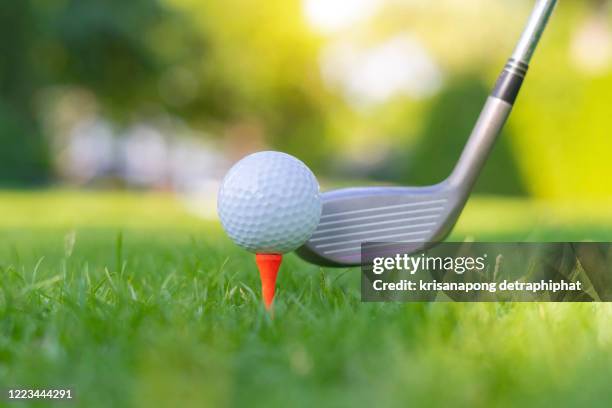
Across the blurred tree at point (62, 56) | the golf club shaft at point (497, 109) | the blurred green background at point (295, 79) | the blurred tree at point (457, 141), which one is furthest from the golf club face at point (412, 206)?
the blurred tree at point (62, 56)

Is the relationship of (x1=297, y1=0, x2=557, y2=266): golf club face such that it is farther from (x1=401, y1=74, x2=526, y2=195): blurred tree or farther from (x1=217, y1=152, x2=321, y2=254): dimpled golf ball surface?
(x1=401, y1=74, x2=526, y2=195): blurred tree

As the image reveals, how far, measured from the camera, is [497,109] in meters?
2.25

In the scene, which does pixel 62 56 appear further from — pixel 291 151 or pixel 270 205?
pixel 270 205

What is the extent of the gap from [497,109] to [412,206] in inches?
17.5

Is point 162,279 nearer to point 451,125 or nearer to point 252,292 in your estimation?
point 252,292

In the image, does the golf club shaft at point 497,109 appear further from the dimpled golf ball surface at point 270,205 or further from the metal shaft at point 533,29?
the dimpled golf ball surface at point 270,205

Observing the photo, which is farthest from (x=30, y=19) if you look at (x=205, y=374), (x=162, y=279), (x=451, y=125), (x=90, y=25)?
(x=205, y=374)

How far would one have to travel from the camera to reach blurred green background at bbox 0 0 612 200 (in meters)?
12.1

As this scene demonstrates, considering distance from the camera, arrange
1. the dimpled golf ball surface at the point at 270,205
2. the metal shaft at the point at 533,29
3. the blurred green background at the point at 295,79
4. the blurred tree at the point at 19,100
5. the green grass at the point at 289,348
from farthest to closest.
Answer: the blurred tree at the point at 19,100, the blurred green background at the point at 295,79, the metal shaft at the point at 533,29, the dimpled golf ball surface at the point at 270,205, the green grass at the point at 289,348

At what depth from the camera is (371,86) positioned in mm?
30219

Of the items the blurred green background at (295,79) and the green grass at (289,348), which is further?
the blurred green background at (295,79)

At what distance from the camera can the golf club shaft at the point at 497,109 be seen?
7.39 feet

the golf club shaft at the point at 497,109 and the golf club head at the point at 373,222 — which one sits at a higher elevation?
the golf club shaft at the point at 497,109

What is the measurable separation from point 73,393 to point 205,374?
268 mm
